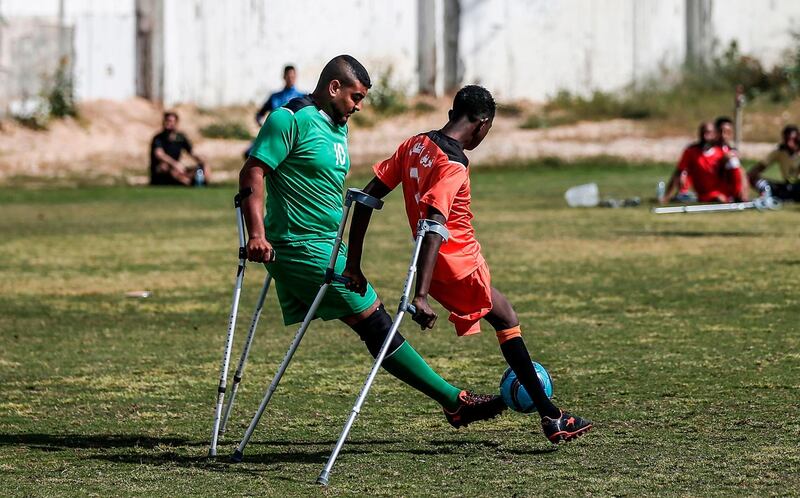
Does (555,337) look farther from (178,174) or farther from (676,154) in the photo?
(676,154)

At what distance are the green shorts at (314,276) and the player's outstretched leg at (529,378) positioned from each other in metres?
0.61

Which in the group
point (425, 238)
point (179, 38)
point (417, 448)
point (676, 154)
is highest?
point (179, 38)

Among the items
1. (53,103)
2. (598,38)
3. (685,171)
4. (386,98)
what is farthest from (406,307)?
(598,38)

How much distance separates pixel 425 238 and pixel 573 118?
31.9m

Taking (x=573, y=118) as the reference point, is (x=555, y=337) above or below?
below

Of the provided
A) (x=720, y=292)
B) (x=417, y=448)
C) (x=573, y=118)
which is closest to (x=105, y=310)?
(x=720, y=292)

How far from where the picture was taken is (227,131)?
35.1 m

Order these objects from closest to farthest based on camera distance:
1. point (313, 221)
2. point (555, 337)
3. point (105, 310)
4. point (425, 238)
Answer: point (425, 238) < point (313, 221) < point (555, 337) < point (105, 310)

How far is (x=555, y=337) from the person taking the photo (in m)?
10.4

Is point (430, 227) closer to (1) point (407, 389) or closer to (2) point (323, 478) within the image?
(2) point (323, 478)

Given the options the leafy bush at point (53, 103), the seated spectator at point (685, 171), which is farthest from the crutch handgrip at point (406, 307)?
the leafy bush at point (53, 103)

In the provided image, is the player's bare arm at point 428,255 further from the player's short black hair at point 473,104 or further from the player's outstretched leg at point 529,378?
the player's outstretched leg at point 529,378

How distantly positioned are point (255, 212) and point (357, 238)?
0.48m

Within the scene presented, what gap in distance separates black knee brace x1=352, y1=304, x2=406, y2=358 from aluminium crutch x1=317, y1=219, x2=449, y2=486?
600mm
